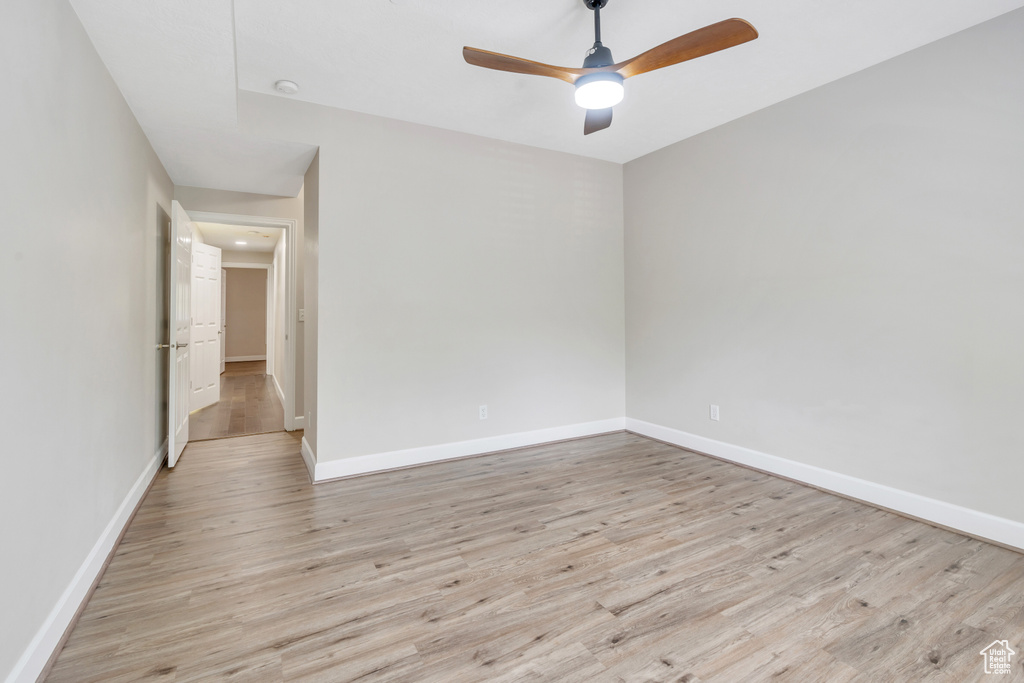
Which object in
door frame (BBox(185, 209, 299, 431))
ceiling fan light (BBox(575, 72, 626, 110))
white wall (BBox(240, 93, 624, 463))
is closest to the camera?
ceiling fan light (BBox(575, 72, 626, 110))

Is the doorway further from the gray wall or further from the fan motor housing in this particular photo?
the gray wall

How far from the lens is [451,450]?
12.3 ft

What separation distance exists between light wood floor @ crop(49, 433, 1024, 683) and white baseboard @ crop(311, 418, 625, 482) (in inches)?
8.8

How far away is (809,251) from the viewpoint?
3.12 m

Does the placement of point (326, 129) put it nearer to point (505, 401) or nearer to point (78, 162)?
Answer: point (78, 162)

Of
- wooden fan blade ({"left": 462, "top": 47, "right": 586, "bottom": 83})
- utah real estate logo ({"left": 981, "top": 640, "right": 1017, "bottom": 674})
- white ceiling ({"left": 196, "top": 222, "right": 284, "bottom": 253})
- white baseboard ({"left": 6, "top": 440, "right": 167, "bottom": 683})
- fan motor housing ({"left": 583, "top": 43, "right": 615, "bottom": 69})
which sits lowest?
utah real estate logo ({"left": 981, "top": 640, "right": 1017, "bottom": 674})

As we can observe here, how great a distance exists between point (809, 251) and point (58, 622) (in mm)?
4102

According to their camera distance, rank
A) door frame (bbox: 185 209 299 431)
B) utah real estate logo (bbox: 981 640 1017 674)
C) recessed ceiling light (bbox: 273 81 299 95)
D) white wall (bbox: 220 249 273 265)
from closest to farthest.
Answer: utah real estate logo (bbox: 981 640 1017 674)
recessed ceiling light (bbox: 273 81 299 95)
door frame (bbox: 185 209 299 431)
white wall (bbox: 220 249 273 265)

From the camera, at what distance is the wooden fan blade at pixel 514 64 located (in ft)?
6.72

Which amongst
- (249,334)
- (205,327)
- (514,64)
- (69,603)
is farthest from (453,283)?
(249,334)

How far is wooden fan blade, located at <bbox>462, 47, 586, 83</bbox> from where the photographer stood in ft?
6.72

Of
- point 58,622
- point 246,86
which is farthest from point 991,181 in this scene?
point 58,622

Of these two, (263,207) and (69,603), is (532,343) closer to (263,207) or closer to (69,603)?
(263,207)

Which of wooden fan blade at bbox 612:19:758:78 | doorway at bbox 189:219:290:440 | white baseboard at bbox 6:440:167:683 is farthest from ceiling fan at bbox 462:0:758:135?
doorway at bbox 189:219:290:440
